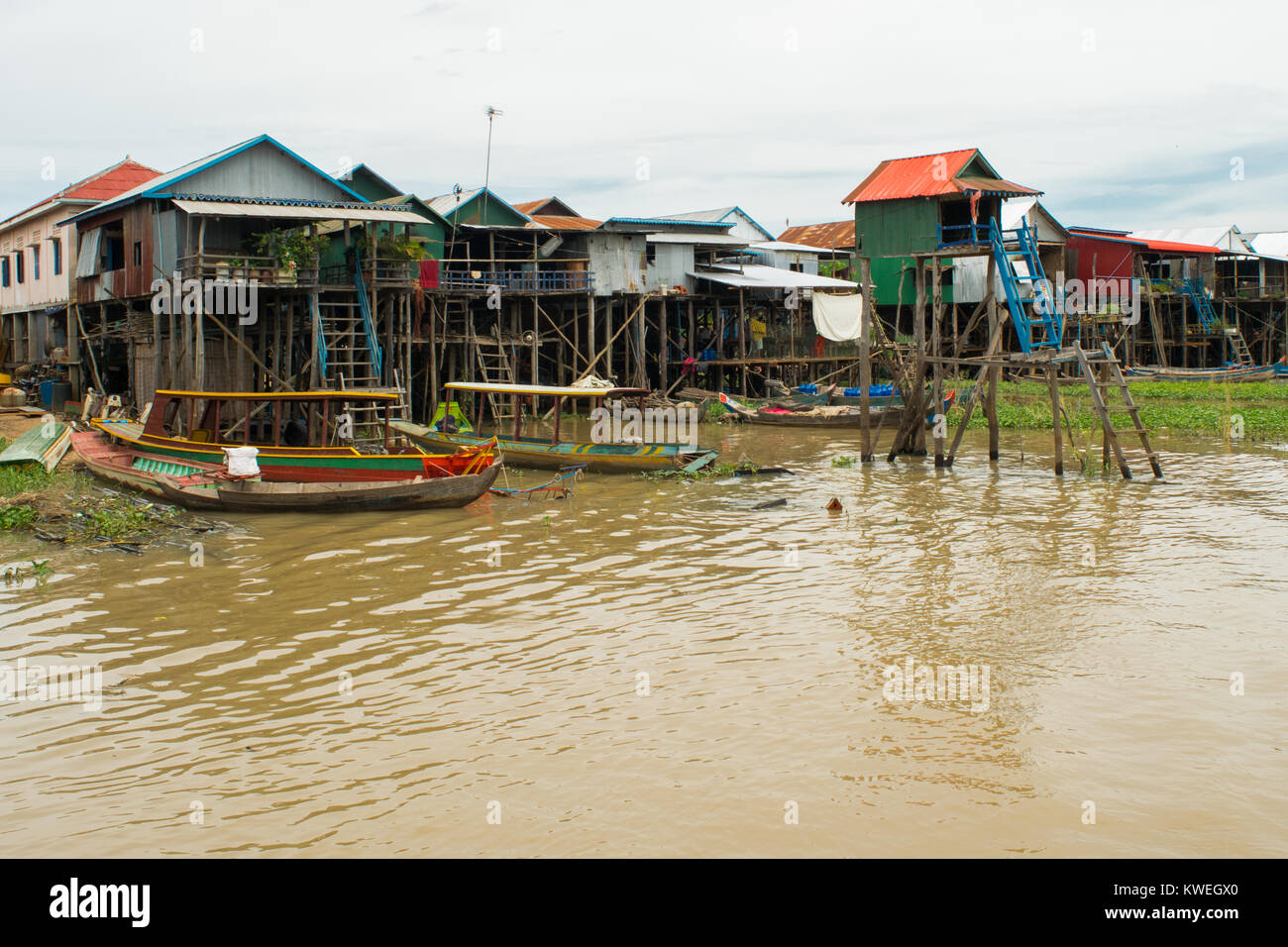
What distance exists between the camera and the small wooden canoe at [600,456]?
19.5m

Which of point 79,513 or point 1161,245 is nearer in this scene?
point 79,513

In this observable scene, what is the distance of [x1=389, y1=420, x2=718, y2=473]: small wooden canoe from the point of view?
64.0 ft

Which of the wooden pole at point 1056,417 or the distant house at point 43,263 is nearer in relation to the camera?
the wooden pole at point 1056,417

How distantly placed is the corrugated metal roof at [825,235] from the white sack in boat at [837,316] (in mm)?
10363

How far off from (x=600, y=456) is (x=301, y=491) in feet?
20.0

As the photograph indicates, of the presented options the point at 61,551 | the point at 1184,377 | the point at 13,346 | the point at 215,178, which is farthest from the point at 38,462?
the point at 1184,377

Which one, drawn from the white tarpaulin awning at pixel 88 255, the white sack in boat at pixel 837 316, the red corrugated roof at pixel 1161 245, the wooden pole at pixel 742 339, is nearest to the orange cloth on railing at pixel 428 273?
the white tarpaulin awning at pixel 88 255

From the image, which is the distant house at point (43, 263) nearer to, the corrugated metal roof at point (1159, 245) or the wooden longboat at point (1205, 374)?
the wooden longboat at point (1205, 374)

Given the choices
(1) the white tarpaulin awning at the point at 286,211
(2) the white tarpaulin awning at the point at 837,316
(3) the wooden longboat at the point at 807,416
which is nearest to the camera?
(1) the white tarpaulin awning at the point at 286,211

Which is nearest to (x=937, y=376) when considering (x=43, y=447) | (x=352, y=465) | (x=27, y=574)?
(x=352, y=465)

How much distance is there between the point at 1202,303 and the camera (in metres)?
44.3

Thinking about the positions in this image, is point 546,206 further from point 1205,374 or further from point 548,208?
point 1205,374

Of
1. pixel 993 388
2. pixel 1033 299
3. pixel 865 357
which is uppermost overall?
pixel 1033 299

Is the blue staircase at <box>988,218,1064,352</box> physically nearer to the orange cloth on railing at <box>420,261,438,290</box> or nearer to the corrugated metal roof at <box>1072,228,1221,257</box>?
the orange cloth on railing at <box>420,261,438,290</box>
